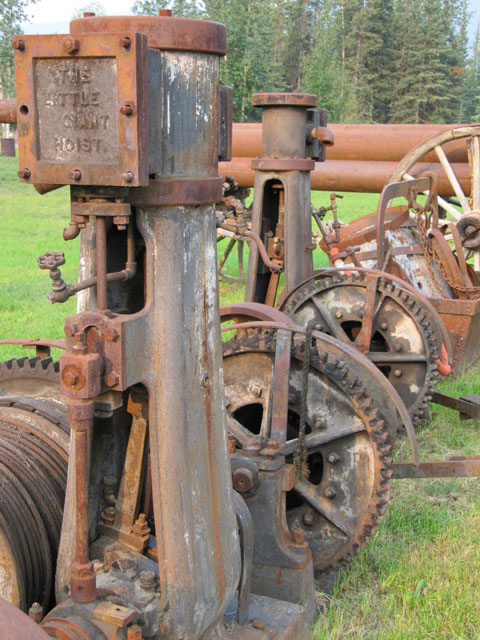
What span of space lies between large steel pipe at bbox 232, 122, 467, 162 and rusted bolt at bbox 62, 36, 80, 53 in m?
8.67

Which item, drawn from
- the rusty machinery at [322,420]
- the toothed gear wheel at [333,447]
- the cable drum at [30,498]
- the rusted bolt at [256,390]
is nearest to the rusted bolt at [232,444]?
the rusty machinery at [322,420]

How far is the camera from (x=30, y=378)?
367cm

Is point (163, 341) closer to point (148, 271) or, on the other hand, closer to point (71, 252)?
point (148, 271)

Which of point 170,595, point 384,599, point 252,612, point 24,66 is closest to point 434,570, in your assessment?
point 384,599

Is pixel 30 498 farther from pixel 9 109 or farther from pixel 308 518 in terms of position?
pixel 308 518

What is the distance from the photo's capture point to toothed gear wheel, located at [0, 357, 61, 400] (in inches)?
143

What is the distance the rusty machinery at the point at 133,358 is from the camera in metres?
2.16

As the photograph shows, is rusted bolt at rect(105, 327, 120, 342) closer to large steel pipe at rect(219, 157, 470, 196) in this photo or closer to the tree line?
large steel pipe at rect(219, 157, 470, 196)

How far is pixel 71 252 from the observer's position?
13258mm

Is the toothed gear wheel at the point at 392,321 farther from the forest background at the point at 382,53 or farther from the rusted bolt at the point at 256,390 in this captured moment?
the forest background at the point at 382,53

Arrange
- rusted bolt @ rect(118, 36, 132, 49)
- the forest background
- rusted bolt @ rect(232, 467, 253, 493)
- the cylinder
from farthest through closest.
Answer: the forest background, the cylinder, rusted bolt @ rect(232, 467, 253, 493), rusted bolt @ rect(118, 36, 132, 49)

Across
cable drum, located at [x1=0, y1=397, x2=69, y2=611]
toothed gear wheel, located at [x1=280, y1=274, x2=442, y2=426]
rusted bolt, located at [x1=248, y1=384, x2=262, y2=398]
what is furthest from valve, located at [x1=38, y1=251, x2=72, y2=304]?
toothed gear wheel, located at [x1=280, y1=274, x2=442, y2=426]

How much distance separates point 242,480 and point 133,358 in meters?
1.09

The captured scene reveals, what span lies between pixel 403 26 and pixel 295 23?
6748 millimetres
